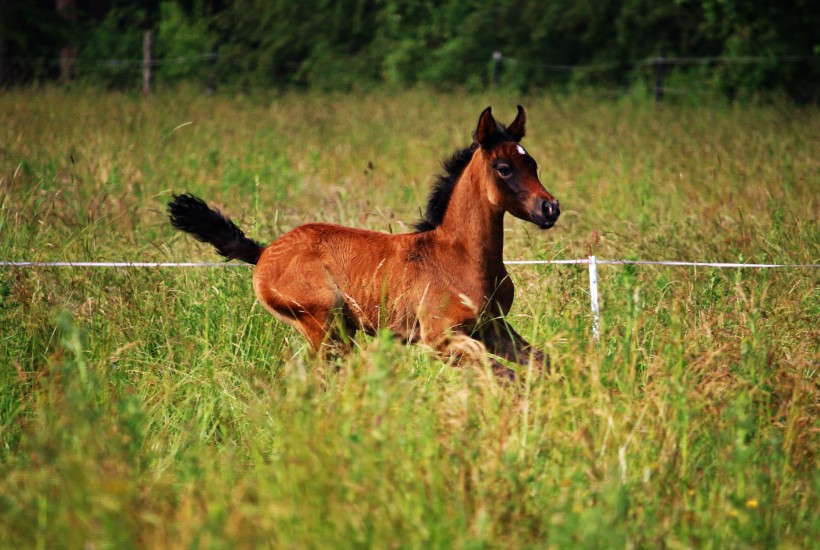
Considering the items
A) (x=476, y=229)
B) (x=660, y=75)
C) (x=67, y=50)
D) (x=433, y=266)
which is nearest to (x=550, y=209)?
(x=476, y=229)

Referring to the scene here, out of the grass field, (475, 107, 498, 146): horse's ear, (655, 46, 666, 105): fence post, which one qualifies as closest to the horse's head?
(475, 107, 498, 146): horse's ear

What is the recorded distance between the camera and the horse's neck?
5066 mm

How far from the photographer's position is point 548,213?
474 cm

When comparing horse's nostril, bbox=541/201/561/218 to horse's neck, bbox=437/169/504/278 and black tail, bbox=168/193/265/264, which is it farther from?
black tail, bbox=168/193/265/264

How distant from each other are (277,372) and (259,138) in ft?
28.5

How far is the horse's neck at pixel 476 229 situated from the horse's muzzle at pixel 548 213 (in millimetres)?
321

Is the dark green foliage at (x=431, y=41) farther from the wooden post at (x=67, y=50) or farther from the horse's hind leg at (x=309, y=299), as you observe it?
the horse's hind leg at (x=309, y=299)

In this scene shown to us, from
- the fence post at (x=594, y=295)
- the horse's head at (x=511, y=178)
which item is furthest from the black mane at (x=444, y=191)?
the fence post at (x=594, y=295)

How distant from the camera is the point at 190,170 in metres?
10.8

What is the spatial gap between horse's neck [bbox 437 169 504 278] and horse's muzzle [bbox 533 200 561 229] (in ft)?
1.05

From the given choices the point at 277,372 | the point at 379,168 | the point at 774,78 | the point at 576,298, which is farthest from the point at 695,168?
the point at 774,78

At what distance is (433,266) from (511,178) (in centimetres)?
65

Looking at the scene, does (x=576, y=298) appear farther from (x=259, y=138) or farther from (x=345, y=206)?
(x=259, y=138)

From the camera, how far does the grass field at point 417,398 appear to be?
312 centimetres
